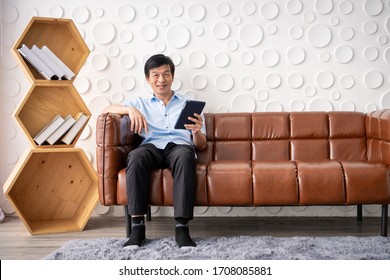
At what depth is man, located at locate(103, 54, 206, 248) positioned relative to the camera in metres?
2.01

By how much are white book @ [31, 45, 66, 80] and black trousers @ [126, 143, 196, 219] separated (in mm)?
820

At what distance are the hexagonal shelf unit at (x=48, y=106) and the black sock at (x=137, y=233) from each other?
791 mm

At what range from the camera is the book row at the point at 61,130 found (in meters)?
2.46

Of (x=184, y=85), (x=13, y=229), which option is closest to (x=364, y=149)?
(x=184, y=85)

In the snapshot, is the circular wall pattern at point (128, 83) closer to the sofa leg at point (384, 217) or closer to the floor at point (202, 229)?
the floor at point (202, 229)

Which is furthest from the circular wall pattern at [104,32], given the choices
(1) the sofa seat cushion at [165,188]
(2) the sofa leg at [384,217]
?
(2) the sofa leg at [384,217]

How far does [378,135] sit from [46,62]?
2213 millimetres

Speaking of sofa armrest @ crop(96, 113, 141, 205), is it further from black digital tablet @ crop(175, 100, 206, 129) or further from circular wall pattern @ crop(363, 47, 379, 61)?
circular wall pattern @ crop(363, 47, 379, 61)

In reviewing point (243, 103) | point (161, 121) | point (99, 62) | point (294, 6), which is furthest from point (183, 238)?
point (294, 6)

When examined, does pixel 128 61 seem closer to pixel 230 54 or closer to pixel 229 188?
pixel 230 54

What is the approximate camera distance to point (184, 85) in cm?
288

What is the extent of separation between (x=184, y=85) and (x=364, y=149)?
4.51 ft
